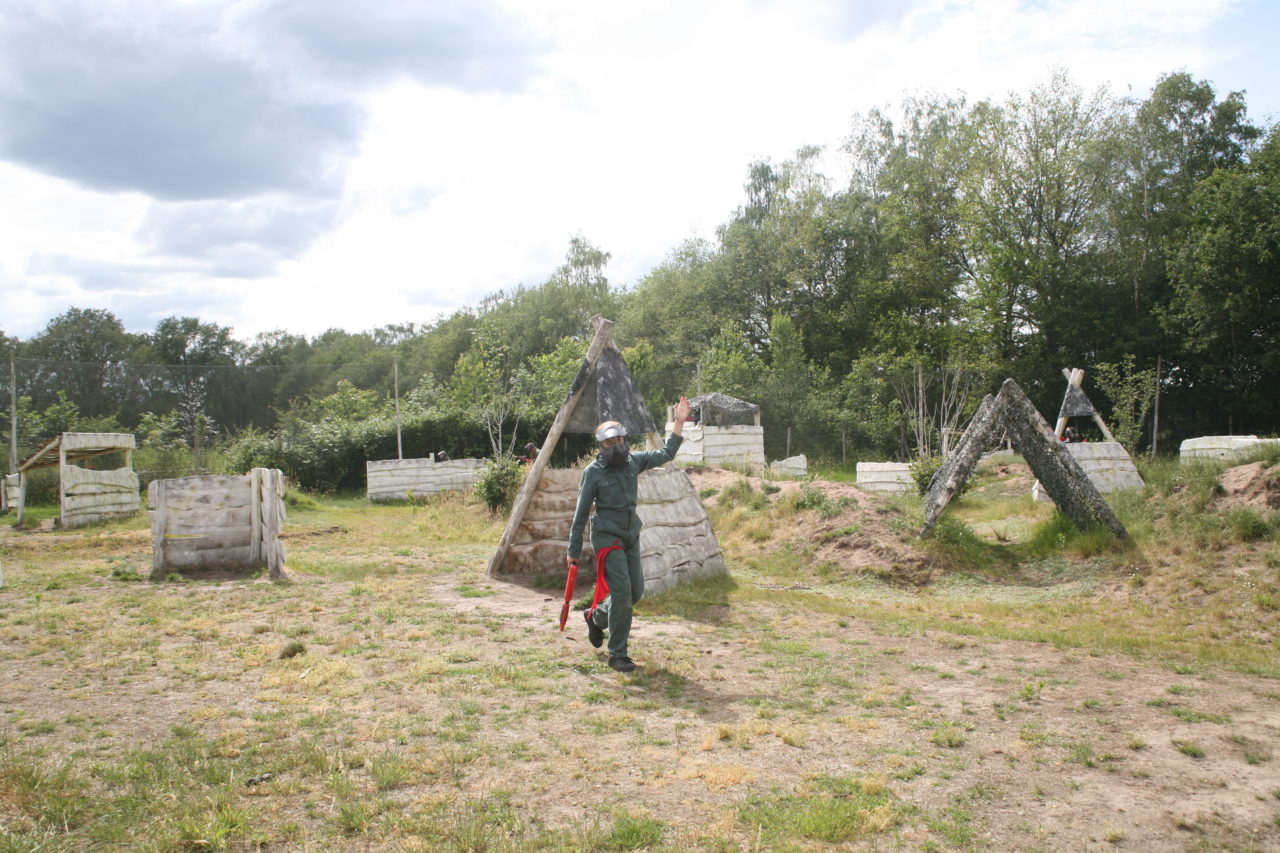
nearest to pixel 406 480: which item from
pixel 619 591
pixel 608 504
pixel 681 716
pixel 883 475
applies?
pixel 883 475

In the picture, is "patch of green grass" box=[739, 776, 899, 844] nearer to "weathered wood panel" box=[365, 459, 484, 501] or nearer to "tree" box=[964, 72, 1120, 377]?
"weathered wood panel" box=[365, 459, 484, 501]

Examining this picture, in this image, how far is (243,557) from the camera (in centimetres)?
1059

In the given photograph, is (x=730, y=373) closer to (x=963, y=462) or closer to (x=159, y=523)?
(x=963, y=462)

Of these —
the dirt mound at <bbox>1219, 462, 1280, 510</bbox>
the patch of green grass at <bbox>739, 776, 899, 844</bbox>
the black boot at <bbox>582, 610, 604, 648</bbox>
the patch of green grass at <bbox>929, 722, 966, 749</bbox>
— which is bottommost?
the patch of green grass at <bbox>929, 722, 966, 749</bbox>

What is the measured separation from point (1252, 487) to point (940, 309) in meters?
28.6

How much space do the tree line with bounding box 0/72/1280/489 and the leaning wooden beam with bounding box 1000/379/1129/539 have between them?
11505mm

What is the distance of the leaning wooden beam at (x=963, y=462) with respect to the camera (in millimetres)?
10523

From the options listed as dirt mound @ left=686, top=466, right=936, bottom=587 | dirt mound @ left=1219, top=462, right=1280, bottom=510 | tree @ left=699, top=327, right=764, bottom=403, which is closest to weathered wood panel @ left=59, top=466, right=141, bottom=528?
dirt mound @ left=686, top=466, right=936, bottom=587

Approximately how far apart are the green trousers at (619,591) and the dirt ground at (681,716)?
27 centimetres

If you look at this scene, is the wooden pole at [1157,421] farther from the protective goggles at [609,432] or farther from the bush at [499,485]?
the protective goggles at [609,432]

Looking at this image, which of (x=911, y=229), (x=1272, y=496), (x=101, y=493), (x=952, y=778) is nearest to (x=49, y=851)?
(x=952, y=778)

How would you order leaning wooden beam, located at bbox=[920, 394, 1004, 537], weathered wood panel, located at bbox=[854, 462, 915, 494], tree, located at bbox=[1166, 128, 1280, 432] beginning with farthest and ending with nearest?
tree, located at bbox=[1166, 128, 1280, 432]
weathered wood panel, located at bbox=[854, 462, 915, 494]
leaning wooden beam, located at bbox=[920, 394, 1004, 537]

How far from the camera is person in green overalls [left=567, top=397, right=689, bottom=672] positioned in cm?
613

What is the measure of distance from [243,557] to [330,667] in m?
5.65
